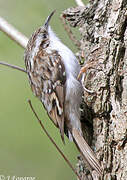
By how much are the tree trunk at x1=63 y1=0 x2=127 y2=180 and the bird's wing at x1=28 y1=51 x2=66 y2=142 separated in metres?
0.25

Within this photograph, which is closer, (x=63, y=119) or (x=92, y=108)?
(x=92, y=108)

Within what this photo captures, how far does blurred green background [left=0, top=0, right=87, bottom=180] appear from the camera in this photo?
380cm

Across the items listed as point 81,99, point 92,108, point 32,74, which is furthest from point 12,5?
point 92,108

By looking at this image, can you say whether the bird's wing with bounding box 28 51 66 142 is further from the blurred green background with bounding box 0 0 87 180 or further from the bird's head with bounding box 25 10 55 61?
the blurred green background with bounding box 0 0 87 180

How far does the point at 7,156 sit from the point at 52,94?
5.43 ft

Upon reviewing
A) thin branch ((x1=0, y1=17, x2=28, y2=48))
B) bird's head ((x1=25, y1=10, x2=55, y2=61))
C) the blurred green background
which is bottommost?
the blurred green background

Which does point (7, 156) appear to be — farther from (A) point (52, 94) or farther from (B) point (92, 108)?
(B) point (92, 108)

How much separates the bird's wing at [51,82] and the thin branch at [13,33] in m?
0.16

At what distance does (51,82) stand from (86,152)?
620 millimetres

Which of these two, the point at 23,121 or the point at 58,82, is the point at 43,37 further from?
the point at 23,121

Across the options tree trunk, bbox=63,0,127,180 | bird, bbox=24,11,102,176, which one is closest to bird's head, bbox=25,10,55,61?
bird, bbox=24,11,102,176

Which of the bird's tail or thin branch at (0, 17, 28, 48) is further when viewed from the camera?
thin branch at (0, 17, 28, 48)

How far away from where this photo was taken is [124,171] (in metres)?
2.01

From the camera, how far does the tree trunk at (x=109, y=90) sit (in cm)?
208
